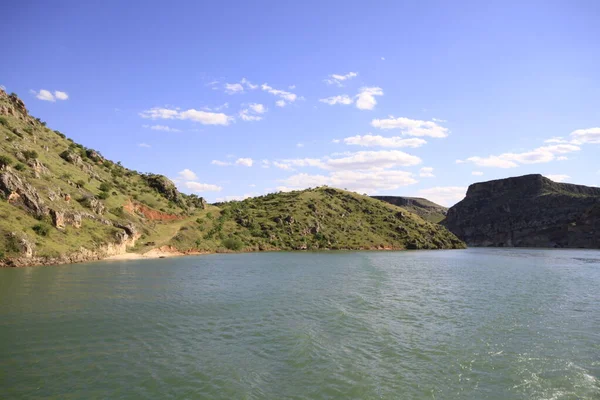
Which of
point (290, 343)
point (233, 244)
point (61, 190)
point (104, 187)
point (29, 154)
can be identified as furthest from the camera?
point (233, 244)

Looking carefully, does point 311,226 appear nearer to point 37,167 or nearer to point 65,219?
point 65,219

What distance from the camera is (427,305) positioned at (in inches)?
1321

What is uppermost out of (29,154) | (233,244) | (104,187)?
(29,154)

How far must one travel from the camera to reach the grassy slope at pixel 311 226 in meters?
117

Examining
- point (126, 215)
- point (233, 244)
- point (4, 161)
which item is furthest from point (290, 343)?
point (233, 244)

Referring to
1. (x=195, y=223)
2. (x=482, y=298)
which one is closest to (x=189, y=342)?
(x=482, y=298)

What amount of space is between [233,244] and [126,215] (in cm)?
3485

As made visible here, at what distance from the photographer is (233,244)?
4476 inches

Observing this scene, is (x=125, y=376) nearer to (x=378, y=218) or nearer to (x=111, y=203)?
(x=111, y=203)

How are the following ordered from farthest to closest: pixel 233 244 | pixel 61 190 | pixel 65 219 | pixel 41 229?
pixel 233 244, pixel 61 190, pixel 65 219, pixel 41 229

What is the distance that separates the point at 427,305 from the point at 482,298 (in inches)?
335

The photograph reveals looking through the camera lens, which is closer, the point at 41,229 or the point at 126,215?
the point at 41,229

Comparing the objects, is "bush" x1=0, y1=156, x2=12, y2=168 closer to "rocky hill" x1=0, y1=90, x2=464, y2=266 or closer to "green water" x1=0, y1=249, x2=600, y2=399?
"rocky hill" x1=0, y1=90, x2=464, y2=266

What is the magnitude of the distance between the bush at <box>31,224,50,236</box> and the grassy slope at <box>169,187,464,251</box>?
34825 mm
